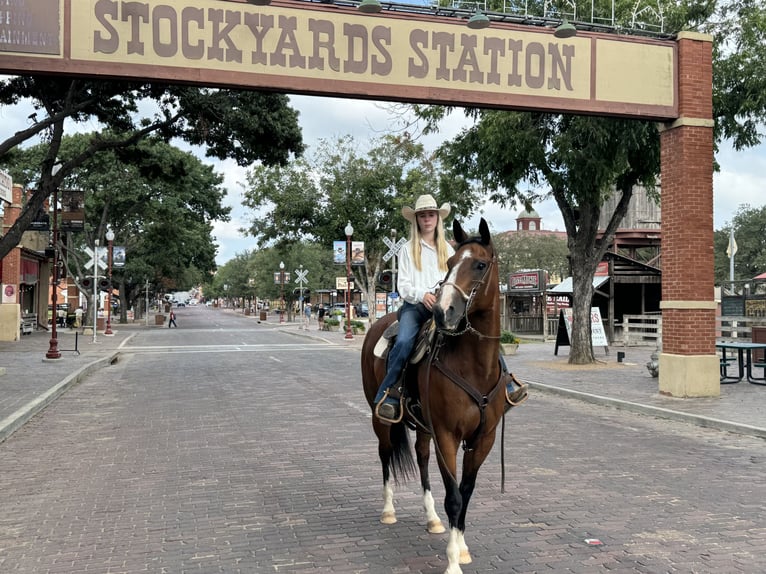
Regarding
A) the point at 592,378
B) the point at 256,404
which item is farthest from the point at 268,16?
the point at 592,378

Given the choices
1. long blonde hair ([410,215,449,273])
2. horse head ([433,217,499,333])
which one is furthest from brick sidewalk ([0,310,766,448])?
horse head ([433,217,499,333])

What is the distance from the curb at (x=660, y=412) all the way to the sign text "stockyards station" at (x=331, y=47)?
5.66 meters

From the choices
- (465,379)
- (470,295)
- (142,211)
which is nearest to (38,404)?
(465,379)

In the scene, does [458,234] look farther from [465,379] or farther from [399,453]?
[399,453]

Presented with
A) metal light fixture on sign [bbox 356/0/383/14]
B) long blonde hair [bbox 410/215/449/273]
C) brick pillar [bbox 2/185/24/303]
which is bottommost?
long blonde hair [bbox 410/215/449/273]

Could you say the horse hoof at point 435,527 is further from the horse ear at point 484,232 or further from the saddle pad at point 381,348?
the horse ear at point 484,232

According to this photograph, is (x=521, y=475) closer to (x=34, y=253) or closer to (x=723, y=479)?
(x=723, y=479)

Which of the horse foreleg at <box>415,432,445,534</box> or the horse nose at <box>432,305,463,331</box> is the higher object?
the horse nose at <box>432,305,463,331</box>

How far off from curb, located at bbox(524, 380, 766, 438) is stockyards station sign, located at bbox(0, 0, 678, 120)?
5375mm

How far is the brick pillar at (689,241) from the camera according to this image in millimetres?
12281

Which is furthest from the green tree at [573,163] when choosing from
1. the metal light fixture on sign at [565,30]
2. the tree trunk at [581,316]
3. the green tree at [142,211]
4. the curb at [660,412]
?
the green tree at [142,211]

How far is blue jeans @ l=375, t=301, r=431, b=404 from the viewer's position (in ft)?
16.1

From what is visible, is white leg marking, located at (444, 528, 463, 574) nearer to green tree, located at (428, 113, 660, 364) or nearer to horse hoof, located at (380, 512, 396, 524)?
horse hoof, located at (380, 512, 396, 524)

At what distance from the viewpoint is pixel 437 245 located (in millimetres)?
5176
